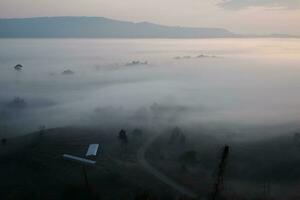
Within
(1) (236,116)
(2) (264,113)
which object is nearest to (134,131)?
(1) (236,116)

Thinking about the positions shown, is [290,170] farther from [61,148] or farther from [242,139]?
[61,148]

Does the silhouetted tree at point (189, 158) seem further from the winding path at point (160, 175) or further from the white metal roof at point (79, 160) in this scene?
the white metal roof at point (79, 160)

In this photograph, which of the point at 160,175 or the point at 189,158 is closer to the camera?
the point at 160,175

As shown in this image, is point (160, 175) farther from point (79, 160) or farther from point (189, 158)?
point (79, 160)

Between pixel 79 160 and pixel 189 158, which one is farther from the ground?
pixel 79 160

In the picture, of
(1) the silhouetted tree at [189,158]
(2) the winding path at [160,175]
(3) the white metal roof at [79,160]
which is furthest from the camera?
(1) the silhouetted tree at [189,158]

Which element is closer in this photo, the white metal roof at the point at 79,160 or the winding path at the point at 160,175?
the winding path at the point at 160,175

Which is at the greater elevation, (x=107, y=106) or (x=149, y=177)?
(x=149, y=177)

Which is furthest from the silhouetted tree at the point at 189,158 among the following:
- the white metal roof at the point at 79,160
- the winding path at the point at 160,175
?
the white metal roof at the point at 79,160

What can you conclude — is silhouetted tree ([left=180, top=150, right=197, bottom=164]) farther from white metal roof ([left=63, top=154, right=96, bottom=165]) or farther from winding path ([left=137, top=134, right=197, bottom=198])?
white metal roof ([left=63, top=154, right=96, bottom=165])

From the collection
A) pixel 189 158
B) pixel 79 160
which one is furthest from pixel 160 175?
pixel 79 160

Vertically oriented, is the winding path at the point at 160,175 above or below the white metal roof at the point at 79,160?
below
